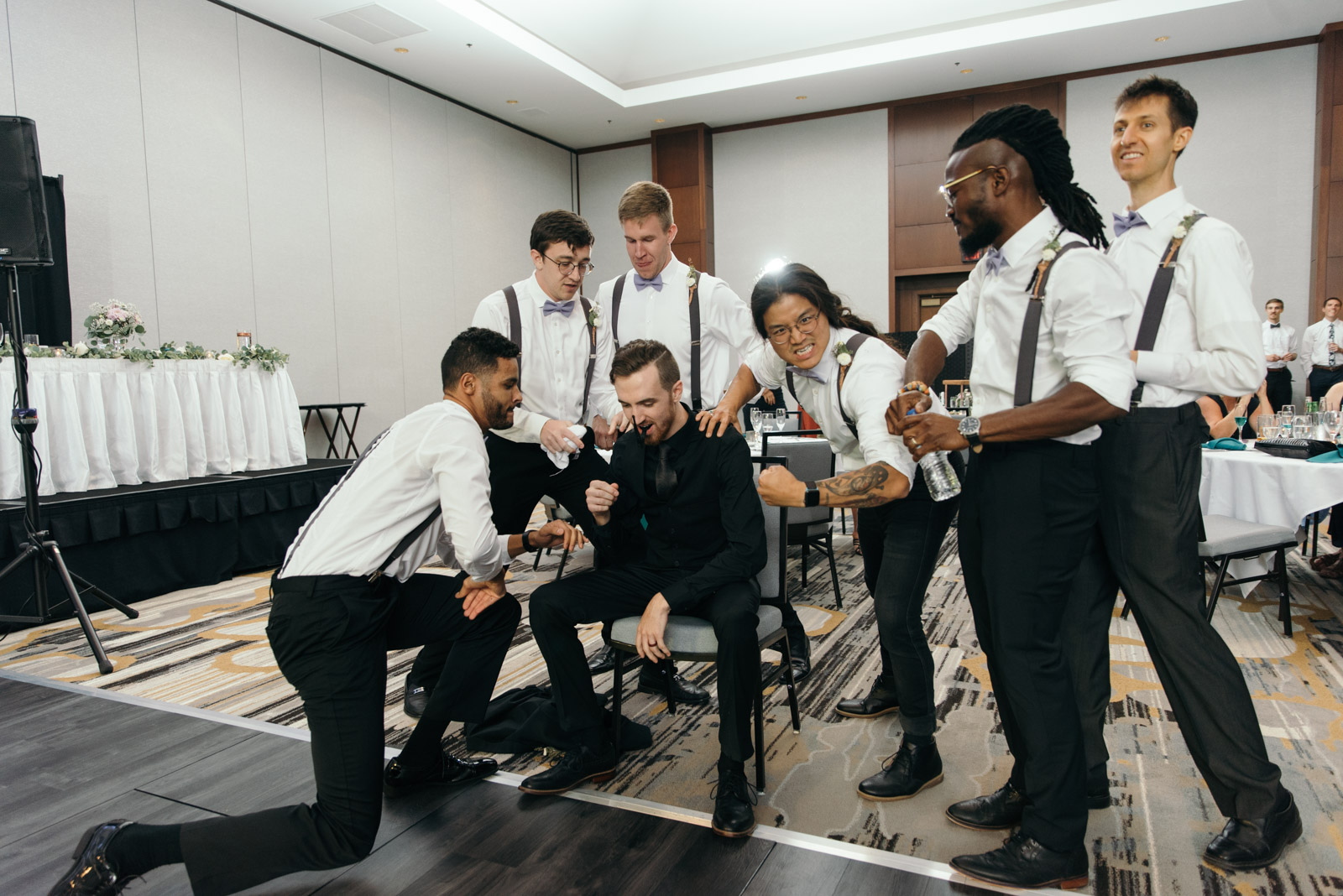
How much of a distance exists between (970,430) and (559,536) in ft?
3.78

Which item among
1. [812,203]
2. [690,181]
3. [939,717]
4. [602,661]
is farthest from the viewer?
[690,181]

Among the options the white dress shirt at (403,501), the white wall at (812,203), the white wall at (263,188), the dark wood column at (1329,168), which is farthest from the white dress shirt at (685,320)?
the dark wood column at (1329,168)

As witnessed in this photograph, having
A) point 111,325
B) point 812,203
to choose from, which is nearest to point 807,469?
point 111,325

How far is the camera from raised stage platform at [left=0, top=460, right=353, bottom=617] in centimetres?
404

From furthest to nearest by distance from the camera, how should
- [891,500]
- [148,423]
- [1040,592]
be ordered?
[148,423]
[891,500]
[1040,592]

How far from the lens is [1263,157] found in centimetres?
834

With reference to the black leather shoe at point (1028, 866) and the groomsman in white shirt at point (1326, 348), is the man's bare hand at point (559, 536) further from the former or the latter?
the groomsman in white shirt at point (1326, 348)

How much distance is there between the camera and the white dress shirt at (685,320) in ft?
10.2

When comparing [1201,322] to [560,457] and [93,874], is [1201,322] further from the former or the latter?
[93,874]

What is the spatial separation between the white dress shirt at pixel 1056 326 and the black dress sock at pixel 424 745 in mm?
1602

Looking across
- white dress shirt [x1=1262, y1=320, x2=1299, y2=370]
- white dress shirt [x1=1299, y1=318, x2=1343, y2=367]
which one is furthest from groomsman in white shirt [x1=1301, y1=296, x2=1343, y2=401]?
white dress shirt [x1=1262, y1=320, x2=1299, y2=370]

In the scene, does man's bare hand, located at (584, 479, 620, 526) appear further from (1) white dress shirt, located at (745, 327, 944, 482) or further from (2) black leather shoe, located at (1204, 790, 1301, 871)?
(2) black leather shoe, located at (1204, 790, 1301, 871)

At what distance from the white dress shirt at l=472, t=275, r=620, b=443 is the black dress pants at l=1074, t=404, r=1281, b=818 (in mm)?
1839

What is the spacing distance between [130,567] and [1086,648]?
472 cm
